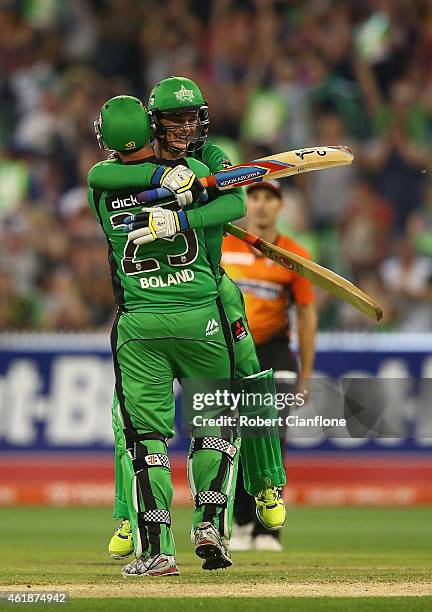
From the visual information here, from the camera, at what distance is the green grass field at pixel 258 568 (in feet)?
18.7

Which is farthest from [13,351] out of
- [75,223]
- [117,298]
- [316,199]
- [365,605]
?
[365,605]

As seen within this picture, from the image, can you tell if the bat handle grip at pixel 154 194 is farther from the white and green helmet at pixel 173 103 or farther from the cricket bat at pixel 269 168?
the white and green helmet at pixel 173 103

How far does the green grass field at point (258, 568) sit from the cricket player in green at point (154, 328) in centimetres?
26

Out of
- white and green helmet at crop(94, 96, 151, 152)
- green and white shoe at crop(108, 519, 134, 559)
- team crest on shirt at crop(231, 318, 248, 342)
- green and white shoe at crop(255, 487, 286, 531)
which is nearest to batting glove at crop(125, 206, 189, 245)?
white and green helmet at crop(94, 96, 151, 152)

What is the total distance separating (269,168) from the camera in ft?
21.8

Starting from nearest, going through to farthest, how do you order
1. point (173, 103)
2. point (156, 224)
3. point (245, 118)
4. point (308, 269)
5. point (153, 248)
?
point (156, 224), point (153, 248), point (173, 103), point (308, 269), point (245, 118)

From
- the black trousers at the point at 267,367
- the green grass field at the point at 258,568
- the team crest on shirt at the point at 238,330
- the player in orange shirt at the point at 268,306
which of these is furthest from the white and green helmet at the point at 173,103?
the black trousers at the point at 267,367

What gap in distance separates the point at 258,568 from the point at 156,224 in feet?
6.81

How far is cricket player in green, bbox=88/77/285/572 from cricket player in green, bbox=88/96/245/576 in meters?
0.11

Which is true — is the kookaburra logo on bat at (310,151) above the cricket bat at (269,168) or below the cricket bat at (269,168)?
above

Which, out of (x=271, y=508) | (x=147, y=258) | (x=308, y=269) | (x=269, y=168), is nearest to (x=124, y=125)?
(x=147, y=258)

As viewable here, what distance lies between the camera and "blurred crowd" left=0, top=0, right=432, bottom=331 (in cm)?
1412

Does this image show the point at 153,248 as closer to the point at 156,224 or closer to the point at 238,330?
the point at 156,224

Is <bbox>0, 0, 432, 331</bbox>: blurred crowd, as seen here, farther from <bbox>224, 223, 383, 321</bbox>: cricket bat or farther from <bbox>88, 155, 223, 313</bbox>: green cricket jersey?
<bbox>88, 155, 223, 313</bbox>: green cricket jersey
